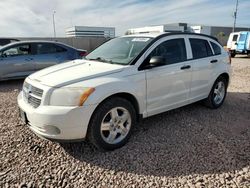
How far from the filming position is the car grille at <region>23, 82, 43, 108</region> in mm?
3020

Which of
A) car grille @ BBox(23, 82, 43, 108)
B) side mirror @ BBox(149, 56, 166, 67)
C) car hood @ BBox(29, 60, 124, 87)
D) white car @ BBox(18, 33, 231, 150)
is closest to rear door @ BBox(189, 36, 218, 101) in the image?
white car @ BBox(18, 33, 231, 150)

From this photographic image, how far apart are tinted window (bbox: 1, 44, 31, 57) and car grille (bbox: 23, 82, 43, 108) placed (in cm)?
510

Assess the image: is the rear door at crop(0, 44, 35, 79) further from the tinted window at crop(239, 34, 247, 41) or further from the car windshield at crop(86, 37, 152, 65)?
the tinted window at crop(239, 34, 247, 41)

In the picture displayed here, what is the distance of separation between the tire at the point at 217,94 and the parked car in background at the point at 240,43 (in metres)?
15.0

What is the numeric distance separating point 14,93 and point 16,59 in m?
1.64

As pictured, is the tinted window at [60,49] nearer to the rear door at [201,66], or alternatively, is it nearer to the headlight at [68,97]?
the rear door at [201,66]

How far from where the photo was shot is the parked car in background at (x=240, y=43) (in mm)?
18000

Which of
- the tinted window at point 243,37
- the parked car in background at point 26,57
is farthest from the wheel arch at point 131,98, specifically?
the tinted window at point 243,37

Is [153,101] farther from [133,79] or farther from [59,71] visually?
[59,71]

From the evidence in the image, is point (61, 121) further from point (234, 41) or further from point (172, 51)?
point (234, 41)

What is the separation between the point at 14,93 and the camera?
262 inches

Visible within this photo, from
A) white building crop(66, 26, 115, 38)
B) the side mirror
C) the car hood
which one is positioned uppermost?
white building crop(66, 26, 115, 38)

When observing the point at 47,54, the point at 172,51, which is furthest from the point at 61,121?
the point at 47,54

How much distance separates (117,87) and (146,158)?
41.8 inches
